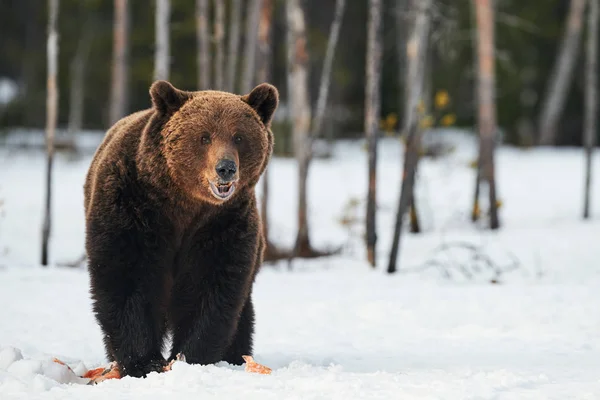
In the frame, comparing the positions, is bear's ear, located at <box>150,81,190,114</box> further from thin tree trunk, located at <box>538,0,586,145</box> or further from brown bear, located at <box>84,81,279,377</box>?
thin tree trunk, located at <box>538,0,586,145</box>

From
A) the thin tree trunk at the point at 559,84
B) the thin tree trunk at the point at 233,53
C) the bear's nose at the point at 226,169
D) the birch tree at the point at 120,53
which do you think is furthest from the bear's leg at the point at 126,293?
the thin tree trunk at the point at 559,84

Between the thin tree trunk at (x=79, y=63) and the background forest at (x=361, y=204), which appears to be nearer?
the background forest at (x=361, y=204)

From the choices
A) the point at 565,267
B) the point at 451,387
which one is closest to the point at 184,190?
the point at 451,387

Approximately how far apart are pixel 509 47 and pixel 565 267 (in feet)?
57.1

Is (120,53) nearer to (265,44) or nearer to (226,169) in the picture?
(265,44)

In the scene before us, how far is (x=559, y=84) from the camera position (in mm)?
25922

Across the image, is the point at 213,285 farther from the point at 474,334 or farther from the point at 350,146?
the point at 350,146

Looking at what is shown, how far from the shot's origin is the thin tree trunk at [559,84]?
2491 centimetres

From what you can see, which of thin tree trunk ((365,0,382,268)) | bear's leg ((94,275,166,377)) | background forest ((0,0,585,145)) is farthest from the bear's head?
background forest ((0,0,585,145))

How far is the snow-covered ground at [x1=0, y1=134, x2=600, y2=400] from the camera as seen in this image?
4367 mm

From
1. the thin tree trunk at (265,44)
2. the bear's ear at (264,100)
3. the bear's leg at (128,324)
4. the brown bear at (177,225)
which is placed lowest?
the bear's leg at (128,324)

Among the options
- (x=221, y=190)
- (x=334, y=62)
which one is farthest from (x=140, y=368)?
(x=334, y=62)

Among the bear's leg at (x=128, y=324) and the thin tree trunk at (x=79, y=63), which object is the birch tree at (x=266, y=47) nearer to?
the bear's leg at (x=128, y=324)

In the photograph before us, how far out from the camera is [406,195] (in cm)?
977
